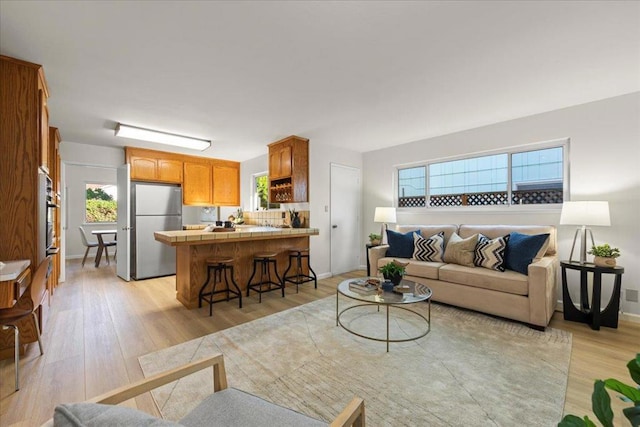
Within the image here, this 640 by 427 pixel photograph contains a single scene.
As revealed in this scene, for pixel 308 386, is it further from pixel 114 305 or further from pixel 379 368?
pixel 114 305

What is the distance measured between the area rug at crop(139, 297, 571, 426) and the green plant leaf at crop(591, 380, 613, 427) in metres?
1.17

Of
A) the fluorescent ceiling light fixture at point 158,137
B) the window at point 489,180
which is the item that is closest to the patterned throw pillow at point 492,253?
the window at point 489,180

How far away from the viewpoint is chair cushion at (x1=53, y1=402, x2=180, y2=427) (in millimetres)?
607

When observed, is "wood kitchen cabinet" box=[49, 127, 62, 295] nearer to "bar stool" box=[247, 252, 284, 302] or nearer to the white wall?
"bar stool" box=[247, 252, 284, 302]

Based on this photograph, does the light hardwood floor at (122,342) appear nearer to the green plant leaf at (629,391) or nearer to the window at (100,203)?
the green plant leaf at (629,391)

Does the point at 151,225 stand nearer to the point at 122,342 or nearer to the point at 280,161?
the point at 280,161

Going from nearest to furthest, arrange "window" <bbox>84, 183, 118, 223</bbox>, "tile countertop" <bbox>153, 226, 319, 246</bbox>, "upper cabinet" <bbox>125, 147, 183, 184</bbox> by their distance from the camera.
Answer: "tile countertop" <bbox>153, 226, 319, 246</bbox> < "upper cabinet" <bbox>125, 147, 183, 184</bbox> < "window" <bbox>84, 183, 118, 223</bbox>

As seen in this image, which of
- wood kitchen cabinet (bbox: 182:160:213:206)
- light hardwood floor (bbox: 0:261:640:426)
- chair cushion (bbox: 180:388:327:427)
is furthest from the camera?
wood kitchen cabinet (bbox: 182:160:213:206)

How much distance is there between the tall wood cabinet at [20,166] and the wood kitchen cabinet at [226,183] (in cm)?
380

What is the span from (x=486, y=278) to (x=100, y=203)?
936 centimetres

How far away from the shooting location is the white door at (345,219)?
16.8 ft

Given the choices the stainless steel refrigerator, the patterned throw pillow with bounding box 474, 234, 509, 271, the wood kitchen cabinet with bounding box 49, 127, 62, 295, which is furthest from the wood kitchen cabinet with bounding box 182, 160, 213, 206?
the patterned throw pillow with bounding box 474, 234, 509, 271

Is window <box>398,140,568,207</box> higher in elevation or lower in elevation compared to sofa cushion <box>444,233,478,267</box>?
higher

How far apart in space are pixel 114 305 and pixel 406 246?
3.97 m
